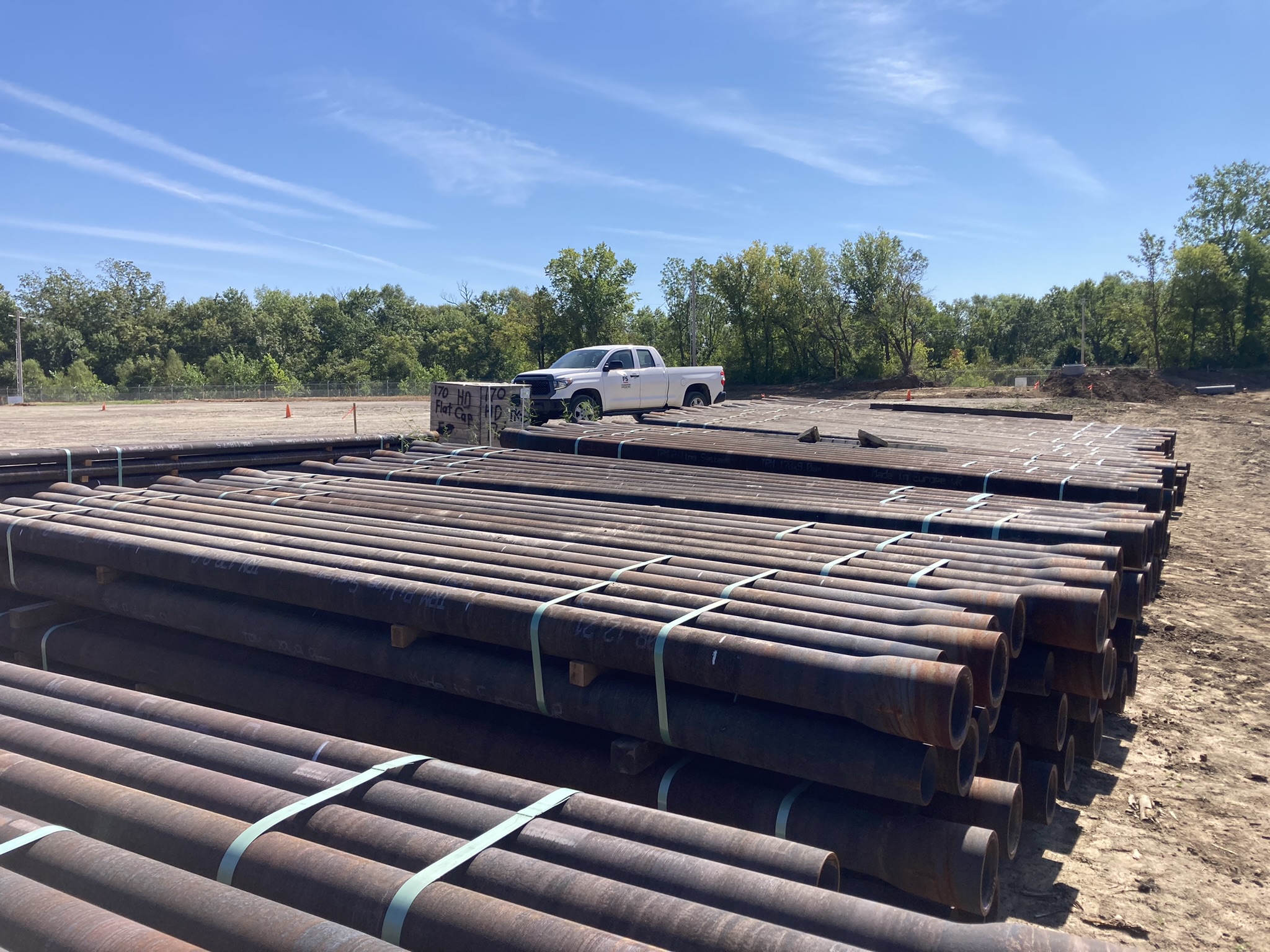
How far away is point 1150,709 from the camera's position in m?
6.17

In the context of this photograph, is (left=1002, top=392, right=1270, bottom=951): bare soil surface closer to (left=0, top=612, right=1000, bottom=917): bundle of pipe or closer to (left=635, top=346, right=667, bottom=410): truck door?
(left=0, top=612, right=1000, bottom=917): bundle of pipe

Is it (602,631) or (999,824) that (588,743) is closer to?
(602,631)

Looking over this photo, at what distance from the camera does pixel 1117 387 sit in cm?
3588

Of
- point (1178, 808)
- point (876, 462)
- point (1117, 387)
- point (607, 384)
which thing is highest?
point (1117, 387)

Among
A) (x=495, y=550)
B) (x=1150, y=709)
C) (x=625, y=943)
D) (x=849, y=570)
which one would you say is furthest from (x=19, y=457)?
(x=1150, y=709)

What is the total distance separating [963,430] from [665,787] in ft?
44.6

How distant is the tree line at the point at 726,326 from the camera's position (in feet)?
184

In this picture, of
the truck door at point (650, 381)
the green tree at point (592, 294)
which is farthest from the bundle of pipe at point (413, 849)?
the green tree at point (592, 294)

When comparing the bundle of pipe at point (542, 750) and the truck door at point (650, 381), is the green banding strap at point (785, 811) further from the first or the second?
the truck door at point (650, 381)

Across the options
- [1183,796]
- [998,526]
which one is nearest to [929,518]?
[998,526]

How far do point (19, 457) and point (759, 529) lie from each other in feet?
23.3

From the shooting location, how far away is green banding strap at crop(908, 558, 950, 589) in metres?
4.17

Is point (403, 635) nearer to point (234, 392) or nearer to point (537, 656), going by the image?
point (537, 656)

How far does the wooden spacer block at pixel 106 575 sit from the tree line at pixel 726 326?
4377 centimetres
